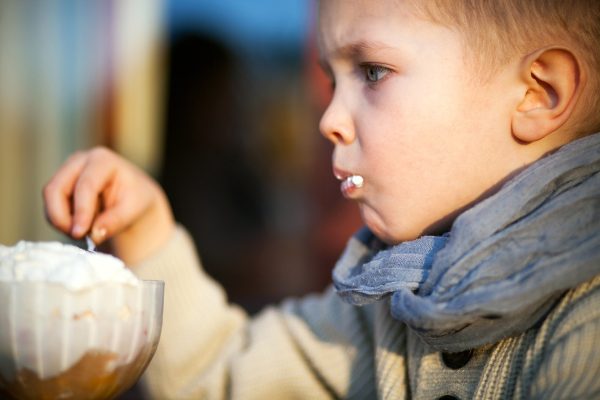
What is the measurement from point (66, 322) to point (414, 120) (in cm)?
54

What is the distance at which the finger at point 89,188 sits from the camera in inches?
42.9

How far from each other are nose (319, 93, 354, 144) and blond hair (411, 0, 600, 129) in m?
0.18

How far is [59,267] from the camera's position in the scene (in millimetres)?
773

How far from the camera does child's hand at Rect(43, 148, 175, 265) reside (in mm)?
1116

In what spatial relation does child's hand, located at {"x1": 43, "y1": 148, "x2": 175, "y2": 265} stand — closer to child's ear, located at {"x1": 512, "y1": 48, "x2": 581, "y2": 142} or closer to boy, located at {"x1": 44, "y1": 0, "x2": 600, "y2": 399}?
boy, located at {"x1": 44, "y1": 0, "x2": 600, "y2": 399}

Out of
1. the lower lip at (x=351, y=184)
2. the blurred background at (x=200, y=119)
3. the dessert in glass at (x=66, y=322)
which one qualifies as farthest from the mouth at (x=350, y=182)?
the blurred background at (x=200, y=119)

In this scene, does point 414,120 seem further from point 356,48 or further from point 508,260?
point 508,260

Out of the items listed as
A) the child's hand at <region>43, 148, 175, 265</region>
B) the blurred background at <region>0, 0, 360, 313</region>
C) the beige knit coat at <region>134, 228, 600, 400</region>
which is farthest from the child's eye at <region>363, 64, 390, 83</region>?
the blurred background at <region>0, 0, 360, 313</region>

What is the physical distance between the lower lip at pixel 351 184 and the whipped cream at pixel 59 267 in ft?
1.20

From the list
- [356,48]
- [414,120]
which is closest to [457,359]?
[414,120]

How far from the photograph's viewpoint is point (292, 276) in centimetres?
360

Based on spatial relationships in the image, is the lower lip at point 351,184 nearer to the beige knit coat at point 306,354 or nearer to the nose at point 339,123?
the nose at point 339,123

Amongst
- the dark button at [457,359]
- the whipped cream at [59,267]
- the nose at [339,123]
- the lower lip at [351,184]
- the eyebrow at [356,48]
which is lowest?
the dark button at [457,359]

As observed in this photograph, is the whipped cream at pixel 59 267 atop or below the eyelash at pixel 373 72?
below
